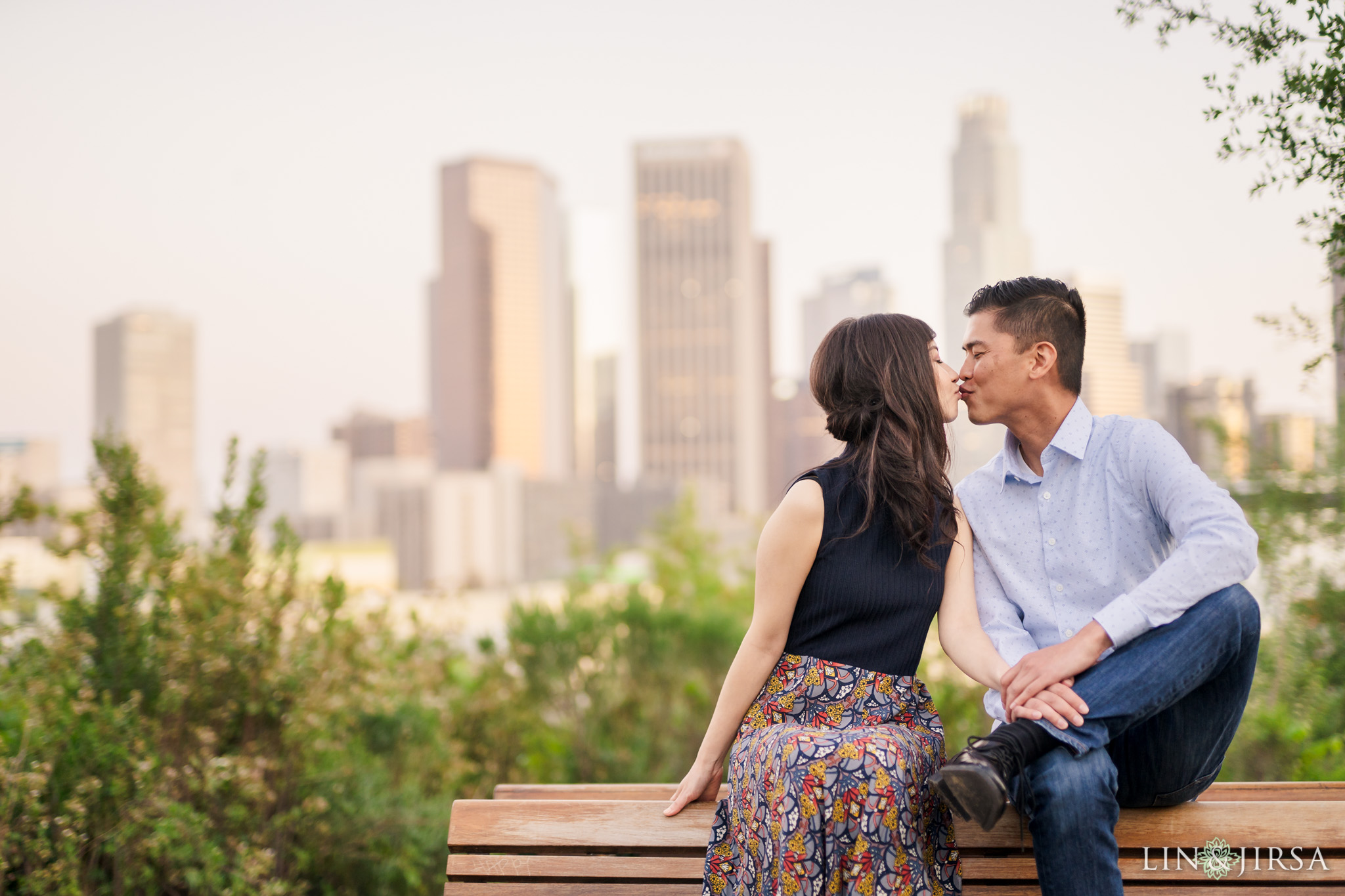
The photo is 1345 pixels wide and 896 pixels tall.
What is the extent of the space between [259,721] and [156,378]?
9134 centimetres

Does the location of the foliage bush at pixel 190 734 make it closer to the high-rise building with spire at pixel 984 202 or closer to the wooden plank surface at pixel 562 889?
the wooden plank surface at pixel 562 889

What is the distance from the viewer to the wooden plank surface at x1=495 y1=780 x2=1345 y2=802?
1.92 metres

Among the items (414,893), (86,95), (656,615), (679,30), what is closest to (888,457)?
(414,893)

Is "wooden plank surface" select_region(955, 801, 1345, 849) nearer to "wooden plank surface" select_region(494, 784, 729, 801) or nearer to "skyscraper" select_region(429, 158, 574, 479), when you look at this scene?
"wooden plank surface" select_region(494, 784, 729, 801)

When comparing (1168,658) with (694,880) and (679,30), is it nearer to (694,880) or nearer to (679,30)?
(694,880)

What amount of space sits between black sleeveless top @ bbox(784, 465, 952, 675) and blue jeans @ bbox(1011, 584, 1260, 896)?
0.33m

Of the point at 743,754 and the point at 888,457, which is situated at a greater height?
the point at 888,457

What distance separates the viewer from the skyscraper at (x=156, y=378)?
7853 cm

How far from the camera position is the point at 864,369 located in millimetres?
1901

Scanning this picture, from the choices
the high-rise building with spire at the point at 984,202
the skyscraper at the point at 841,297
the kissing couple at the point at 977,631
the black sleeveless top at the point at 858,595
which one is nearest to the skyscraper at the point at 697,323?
the skyscraper at the point at 841,297

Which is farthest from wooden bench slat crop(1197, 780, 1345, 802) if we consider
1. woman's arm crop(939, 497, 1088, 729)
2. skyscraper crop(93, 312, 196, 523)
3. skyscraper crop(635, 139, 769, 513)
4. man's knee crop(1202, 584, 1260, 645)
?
skyscraper crop(635, 139, 769, 513)

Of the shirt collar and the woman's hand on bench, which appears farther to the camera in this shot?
the shirt collar

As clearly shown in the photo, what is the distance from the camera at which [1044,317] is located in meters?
2.15

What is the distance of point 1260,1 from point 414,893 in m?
3.99
